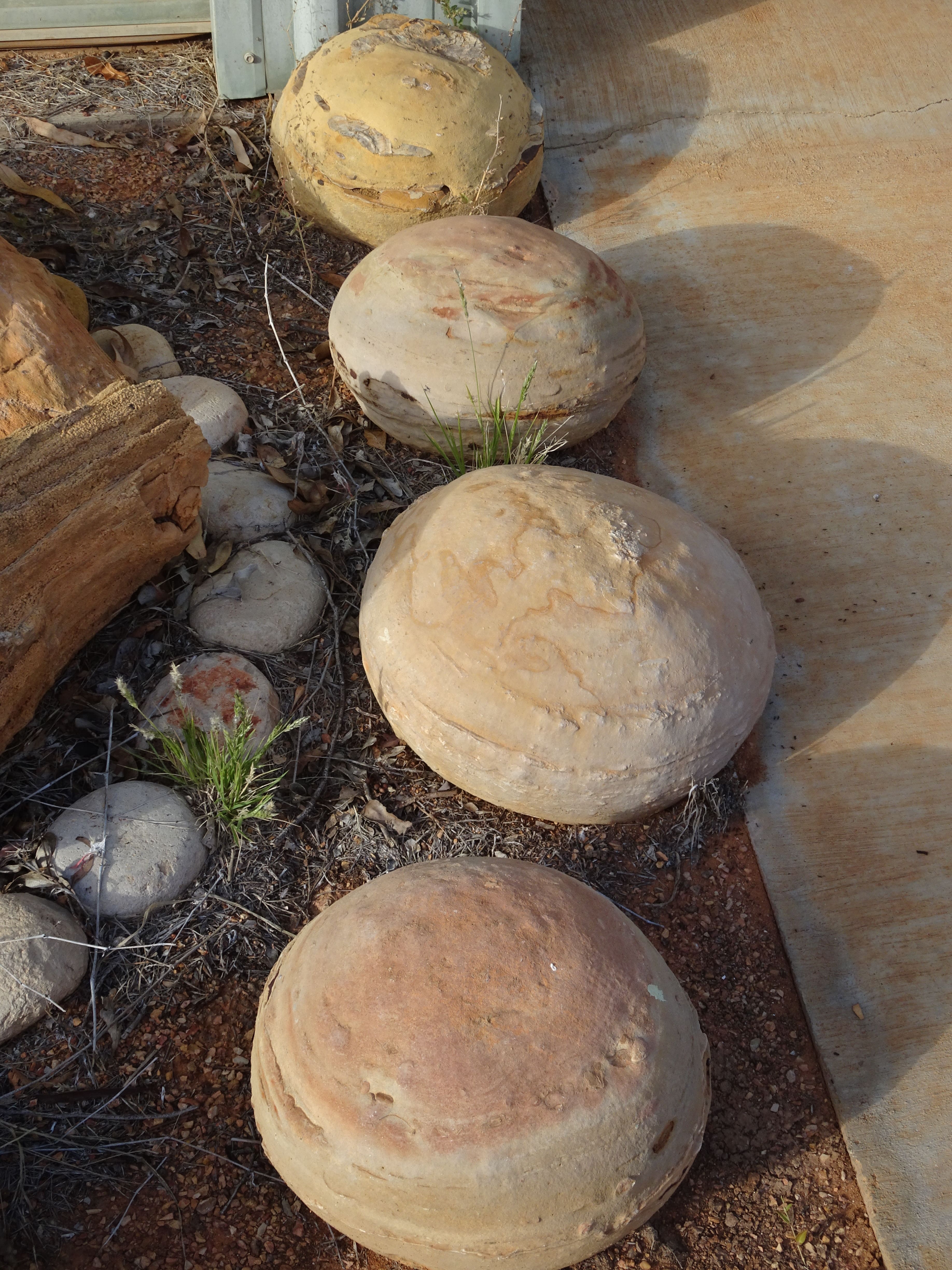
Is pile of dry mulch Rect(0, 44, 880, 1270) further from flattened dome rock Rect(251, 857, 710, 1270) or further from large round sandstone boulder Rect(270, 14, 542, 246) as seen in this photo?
large round sandstone boulder Rect(270, 14, 542, 246)

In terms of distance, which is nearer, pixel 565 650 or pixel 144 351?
pixel 565 650

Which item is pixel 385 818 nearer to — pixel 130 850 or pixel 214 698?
pixel 214 698

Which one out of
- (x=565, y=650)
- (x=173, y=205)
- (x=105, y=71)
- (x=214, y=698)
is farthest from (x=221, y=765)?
(x=105, y=71)

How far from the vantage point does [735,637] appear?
278 centimetres

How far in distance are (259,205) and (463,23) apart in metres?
1.36

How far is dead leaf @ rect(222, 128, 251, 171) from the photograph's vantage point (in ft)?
15.6

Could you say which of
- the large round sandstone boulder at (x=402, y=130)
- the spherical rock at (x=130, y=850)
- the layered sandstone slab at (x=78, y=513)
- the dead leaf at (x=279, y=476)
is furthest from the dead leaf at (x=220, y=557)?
the large round sandstone boulder at (x=402, y=130)

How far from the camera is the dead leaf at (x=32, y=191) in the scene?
14.5 feet

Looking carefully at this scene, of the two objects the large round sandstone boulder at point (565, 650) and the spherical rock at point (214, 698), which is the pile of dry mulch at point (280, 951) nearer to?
the spherical rock at point (214, 698)

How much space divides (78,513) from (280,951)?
1.31m

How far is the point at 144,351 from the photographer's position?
3.78 meters

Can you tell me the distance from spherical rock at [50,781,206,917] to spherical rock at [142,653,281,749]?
244 millimetres

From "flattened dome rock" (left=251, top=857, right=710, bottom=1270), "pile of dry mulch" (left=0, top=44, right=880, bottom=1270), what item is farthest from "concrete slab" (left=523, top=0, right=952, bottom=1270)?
"flattened dome rock" (left=251, top=857, right=710, bottom=1270)

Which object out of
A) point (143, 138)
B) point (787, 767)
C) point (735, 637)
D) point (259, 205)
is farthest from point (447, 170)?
point (787, 767)
